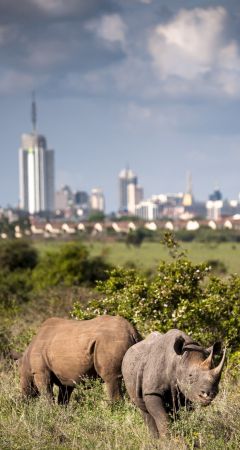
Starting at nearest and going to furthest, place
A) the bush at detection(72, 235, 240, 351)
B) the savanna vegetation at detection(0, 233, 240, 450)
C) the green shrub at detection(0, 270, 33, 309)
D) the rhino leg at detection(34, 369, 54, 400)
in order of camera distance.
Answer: the savanna vegetation at detection(0, 233, 240, 450)
the rhino leg at detection(34, 369, 54, 400)
the bush at detection(72, 235, 240, 351)
the green shrub at detection(0, 270, 33, 309)

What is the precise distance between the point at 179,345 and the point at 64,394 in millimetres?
3055

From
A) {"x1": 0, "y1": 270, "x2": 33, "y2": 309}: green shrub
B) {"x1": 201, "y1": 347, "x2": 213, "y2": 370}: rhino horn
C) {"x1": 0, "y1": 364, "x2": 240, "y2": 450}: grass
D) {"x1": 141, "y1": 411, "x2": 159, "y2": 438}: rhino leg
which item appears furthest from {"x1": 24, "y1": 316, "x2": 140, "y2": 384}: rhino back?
{"x1": 0, "y1": 270, "x2": 33, "y2": 309}: green shrub

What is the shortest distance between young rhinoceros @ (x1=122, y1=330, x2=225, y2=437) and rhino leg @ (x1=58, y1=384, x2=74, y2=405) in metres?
1.98

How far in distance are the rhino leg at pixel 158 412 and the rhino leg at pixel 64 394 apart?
2.49 metres

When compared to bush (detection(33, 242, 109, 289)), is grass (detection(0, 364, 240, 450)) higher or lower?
higher

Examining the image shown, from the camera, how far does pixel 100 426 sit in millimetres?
10250

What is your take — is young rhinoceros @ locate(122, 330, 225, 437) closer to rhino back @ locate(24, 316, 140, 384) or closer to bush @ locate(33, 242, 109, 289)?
rhino back @ locate(24, 316, 140, 384)

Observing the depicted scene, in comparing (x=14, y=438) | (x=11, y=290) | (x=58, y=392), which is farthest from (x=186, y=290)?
(x=11, y=290)

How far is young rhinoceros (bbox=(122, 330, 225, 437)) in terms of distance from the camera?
923 cm

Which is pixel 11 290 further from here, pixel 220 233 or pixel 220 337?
pixel 220 233

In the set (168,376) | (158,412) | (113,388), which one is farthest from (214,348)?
(113,388)

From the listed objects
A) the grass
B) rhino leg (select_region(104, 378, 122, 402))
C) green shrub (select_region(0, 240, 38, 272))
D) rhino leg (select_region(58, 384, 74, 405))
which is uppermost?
rhino leg (select_region(104, 378, 122, 402))

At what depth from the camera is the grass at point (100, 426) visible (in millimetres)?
9328

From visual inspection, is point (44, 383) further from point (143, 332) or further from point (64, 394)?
point (143, 332)
